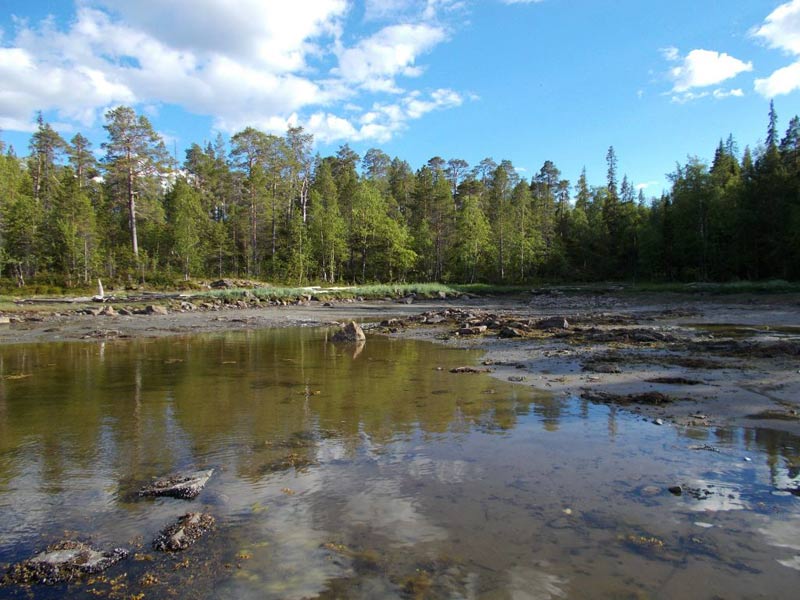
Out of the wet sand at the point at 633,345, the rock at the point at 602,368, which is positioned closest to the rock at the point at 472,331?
the wet sand at the point at 633,345

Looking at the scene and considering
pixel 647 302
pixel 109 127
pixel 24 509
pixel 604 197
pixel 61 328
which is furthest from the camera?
pixel 604 197

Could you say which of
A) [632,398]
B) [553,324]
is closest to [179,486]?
[632,398]

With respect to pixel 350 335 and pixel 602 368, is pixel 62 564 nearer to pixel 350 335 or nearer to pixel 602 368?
pixel 602 368

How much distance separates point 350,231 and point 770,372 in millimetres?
56113

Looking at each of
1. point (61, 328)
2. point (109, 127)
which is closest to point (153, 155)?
point (109, 127)

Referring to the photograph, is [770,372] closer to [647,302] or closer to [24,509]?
[24,509]

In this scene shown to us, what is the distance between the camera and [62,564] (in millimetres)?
3699

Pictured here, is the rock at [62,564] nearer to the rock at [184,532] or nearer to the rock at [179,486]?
the rock at [184,532]

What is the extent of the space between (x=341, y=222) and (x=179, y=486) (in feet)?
185

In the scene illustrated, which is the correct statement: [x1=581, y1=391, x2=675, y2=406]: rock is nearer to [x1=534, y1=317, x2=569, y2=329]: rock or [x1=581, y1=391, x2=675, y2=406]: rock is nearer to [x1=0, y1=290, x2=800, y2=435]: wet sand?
[x1=0, y1=290, x2=800, y2=435]: wet sand

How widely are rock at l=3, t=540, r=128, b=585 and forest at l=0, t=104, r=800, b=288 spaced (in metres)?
48.2

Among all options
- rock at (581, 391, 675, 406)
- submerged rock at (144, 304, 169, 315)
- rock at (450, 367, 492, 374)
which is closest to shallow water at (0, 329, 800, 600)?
rock at (581, 391, 675, 406)

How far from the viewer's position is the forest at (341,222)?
46906mm

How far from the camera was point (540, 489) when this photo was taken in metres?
5.05
